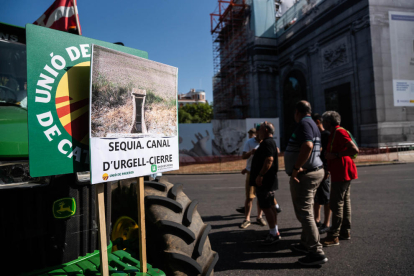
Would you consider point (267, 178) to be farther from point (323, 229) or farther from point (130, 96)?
point (130, 96)

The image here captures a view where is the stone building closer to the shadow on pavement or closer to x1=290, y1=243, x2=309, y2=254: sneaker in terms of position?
the shadow on pavement

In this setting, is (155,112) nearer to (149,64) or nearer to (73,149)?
(149,64)

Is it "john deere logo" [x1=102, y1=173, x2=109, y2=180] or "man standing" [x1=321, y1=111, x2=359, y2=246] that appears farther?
"man standing" [x1=321, y1=111, x2=359, y2=246]

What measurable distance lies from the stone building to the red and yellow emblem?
23.4 metres

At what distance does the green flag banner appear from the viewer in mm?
1543

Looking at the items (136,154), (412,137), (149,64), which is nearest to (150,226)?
(136,154)

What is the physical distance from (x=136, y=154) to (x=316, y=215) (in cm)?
377

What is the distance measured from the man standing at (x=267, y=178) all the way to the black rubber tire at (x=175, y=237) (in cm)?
185

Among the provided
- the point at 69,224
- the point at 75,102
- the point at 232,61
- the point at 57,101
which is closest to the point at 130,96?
the point at 75,102

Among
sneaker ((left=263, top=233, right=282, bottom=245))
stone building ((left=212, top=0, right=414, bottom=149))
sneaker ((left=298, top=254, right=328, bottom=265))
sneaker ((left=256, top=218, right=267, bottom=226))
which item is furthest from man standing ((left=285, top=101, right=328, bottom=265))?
stone building ((left=212, top=0, right=414, bottom=149))

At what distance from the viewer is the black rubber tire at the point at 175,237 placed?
2084mm

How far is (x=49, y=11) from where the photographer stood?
11.7 ft

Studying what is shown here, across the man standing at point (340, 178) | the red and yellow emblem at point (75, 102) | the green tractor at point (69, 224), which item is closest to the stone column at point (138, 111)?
the red and yellow emblem at point (75, 102)

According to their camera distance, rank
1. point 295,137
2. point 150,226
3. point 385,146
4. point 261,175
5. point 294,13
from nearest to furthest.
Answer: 1. point 150,226
2. point 295,137
3. point 261,175
4. point 385,146
5. point 294,13
